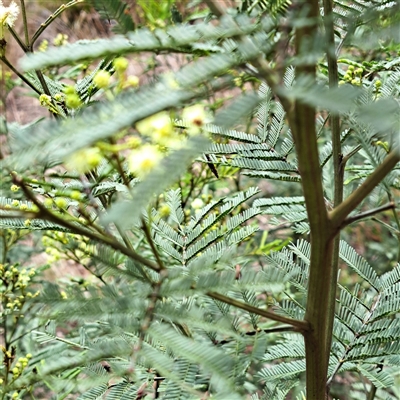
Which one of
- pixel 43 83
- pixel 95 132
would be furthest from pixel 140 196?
pixel 43 83

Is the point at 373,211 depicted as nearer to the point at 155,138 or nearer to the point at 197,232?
the point at 155,138

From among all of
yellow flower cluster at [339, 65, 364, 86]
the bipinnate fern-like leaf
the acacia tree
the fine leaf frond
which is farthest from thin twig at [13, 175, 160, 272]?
yellow flower cluster at [339, 65, 364, 86]

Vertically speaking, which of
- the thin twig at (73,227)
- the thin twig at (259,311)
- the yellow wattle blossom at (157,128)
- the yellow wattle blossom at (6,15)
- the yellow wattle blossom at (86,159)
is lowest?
the thin twig at (259,311)

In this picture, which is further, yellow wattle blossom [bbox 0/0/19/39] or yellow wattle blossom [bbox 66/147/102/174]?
yellow wattle blossom [bbox 0/0/19/39]

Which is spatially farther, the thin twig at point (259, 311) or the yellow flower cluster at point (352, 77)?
the yellow flower cluster at point (352, 77)

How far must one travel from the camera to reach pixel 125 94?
11.7 inches

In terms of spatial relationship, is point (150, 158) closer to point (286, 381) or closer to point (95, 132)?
point (95, 132)

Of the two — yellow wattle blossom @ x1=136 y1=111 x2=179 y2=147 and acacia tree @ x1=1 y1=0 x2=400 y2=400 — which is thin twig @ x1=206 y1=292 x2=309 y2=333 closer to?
acacia tree @ x1=1 y1=0 x2=400 y2=400

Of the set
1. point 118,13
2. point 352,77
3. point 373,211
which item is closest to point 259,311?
point 373,211

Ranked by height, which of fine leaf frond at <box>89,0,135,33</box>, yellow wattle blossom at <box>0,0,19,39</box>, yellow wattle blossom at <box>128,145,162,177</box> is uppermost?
yellow wattle blossom at <box>0,0,19,39</box>

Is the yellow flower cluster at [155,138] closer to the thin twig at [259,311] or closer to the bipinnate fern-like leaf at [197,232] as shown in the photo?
the thin twig at [259,311]

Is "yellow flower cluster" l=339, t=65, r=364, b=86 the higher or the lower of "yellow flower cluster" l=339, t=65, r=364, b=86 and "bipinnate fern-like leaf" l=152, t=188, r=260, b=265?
the higher

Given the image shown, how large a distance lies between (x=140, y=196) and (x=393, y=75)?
0.43 meters

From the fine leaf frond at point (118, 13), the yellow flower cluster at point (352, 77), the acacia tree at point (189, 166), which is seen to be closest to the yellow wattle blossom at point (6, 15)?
the acacia tree at point (189, 166)
